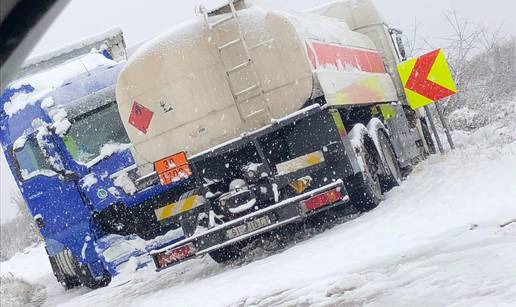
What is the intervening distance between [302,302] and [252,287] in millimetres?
1253

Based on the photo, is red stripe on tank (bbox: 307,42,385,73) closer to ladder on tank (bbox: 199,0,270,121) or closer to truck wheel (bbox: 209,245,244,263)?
ladder on tank (bbox: 199,0,270,121)

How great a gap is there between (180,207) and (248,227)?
3.52 ft

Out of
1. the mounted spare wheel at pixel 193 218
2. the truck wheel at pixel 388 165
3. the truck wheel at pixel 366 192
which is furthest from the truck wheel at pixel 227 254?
the truck wheel at pixel 388 165

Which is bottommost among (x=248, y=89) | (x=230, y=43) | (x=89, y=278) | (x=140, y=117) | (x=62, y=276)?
(x=89, y=278)

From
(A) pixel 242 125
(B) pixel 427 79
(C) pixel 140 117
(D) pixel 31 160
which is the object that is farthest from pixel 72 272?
(B) pixel 427 79

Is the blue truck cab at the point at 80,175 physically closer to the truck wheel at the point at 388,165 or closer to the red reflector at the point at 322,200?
the truck wheel at the point at 388,165

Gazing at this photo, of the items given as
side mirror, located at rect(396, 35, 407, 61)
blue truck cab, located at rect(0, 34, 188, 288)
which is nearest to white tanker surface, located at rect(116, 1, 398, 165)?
blue truck cab, located at rect(0, 34, 188, 288)

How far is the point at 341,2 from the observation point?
12773 millimetres

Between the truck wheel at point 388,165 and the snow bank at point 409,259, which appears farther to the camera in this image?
the truck wheel at point 388,165

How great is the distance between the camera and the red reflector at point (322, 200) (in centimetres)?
760

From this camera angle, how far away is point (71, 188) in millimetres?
11352

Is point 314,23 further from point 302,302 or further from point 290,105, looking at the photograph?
point 302,302

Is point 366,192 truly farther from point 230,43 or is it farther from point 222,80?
point 230,43

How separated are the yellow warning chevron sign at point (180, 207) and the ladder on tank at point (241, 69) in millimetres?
1210
